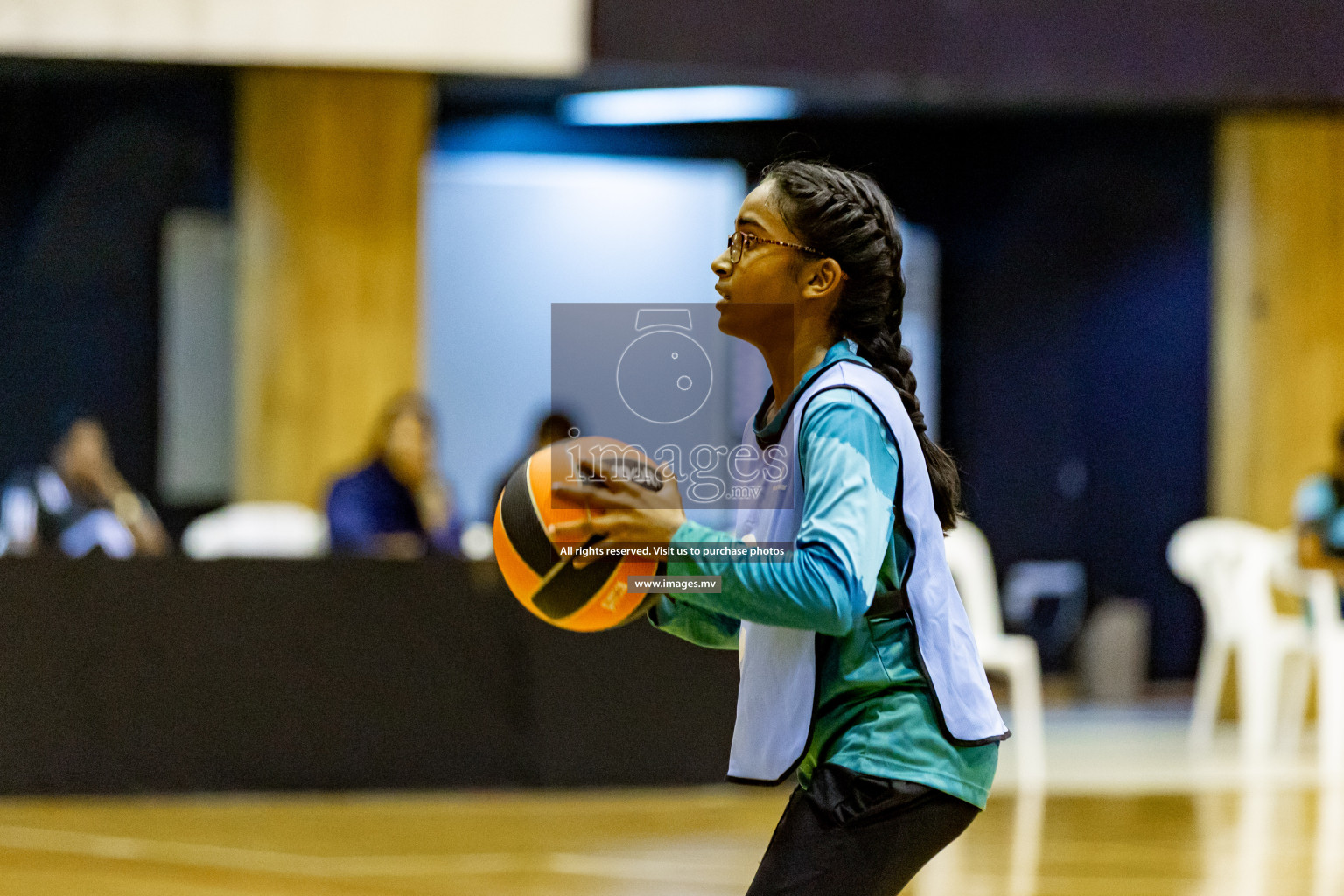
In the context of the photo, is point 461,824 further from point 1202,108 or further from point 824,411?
point 1202,108

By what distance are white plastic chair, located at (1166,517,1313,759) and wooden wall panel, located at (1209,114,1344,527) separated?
0.55 metres

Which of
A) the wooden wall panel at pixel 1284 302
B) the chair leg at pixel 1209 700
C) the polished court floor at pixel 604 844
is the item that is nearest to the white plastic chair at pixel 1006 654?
the polished court floor at pixel 604 844

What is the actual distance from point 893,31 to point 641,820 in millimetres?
3569

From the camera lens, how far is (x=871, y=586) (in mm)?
1474

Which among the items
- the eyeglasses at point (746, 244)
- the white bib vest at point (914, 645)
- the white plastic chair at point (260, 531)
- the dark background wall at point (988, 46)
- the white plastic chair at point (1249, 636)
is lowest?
the white plastic chair at point (1249, 636)

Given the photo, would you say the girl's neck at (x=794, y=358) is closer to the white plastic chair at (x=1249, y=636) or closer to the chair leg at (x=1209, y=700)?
the white plastic chair at (x=1249, y=636)

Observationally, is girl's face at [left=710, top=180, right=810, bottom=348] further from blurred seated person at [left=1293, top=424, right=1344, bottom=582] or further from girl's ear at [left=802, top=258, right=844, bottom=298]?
blurred seated person at [left=1293, top=424, right=1344, bottom=582]

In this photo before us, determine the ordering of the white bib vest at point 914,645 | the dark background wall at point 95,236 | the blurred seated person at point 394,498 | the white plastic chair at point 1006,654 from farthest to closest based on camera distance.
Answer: the dark background wall at point 95,236 < the white plastic chair at point 1006,654 < the blurred seated person at point 394,498 < the white bib vest at point 914,645

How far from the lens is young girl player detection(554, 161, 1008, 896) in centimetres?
152

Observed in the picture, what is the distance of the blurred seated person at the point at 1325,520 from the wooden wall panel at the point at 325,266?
164 inches

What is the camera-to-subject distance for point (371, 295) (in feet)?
22.4

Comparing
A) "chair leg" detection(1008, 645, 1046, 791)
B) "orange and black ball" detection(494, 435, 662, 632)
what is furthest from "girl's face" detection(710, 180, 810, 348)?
"chair leg" detection(1008, 645, 1046, 791)

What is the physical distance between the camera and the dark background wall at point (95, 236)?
25.7ft

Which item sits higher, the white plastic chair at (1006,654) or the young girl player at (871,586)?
the young girl player at (871,586)
